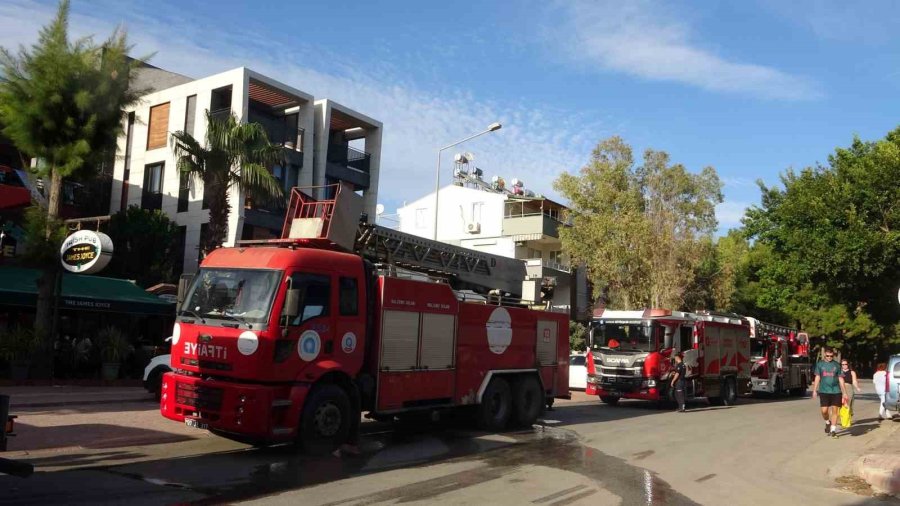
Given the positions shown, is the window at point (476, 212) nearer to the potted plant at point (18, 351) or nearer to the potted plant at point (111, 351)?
the potted plant at point (111, 351)

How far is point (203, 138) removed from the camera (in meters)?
29.0

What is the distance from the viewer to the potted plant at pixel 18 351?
18.7m

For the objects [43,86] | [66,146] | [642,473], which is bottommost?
[642,473]

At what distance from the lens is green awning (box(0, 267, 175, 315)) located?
2060 centimetres

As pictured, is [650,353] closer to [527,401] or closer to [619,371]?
[619,371]

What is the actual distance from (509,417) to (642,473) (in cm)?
468

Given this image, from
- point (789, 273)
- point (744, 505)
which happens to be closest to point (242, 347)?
point (744, 505)

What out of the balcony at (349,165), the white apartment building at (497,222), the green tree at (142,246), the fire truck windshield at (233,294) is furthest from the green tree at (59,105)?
the white apartment building at (497,222)

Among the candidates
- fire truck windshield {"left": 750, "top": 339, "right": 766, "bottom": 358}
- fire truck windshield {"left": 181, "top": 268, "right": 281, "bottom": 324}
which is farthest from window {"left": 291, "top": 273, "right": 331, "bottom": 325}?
fire truck windshield {"left": 750, "top": 339, "right": 766, "bottom": 358}

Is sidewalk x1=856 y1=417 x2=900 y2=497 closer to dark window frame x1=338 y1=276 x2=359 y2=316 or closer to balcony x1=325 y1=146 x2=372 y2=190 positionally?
dark window frame x1=338 y1=276 x2=359 y2=316

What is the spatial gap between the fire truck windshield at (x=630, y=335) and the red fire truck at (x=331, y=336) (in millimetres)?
7500

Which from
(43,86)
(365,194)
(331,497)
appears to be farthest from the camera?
(365,194)

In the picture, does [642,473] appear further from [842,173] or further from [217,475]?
[842,173]

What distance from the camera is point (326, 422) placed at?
33.3 ft
